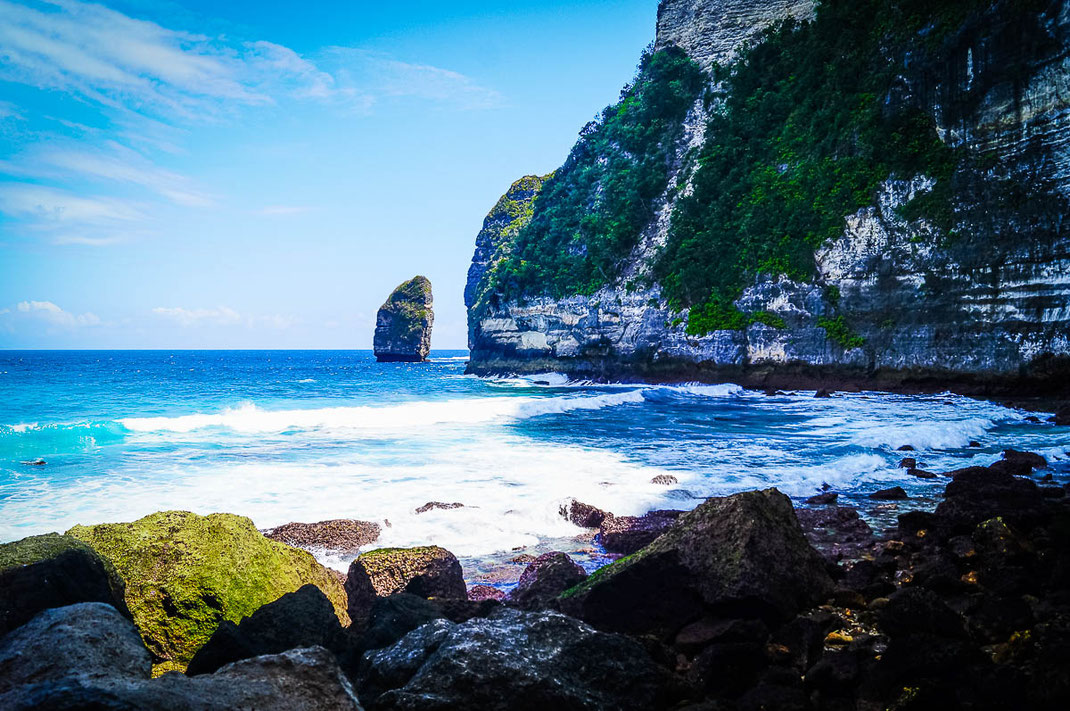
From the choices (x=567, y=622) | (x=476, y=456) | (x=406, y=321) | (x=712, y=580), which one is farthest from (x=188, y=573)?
(x=406, y=321)

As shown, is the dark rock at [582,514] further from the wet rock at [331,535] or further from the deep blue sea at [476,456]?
the wet rock at [331,535]

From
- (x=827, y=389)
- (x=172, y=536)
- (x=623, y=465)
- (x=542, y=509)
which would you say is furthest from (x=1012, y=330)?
(x=172, y=536)

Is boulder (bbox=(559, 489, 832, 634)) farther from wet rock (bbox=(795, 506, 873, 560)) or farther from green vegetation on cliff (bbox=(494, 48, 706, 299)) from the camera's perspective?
green vegetation on cliff (bbox=(494, 48, 706, 299))

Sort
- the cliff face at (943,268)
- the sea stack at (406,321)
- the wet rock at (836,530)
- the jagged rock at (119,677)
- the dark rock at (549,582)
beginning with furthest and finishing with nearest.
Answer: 1. the sea stack at (406,321)
2. the cliff face at (943,268)
3. the wet rock at (836,530)
4. the dark rock at (549,582)
5. the jagged rock at (119,677)

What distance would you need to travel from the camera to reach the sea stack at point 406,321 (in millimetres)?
95688

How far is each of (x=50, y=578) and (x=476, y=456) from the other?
37.9 feet

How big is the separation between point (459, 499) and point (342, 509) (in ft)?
6.61

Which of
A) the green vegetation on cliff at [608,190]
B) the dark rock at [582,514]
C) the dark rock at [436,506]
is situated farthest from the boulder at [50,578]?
the green vegetation on cliff at [608,190]

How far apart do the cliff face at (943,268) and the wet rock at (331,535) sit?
26549 mm

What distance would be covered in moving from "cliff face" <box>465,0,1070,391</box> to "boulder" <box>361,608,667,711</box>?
27.5 meters

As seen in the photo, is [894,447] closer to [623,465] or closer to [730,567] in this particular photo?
[623,465]

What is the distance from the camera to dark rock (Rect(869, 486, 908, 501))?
31.7ft

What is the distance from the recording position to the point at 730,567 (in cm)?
470

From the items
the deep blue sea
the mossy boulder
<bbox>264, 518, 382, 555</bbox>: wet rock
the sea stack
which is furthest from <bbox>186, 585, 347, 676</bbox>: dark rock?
the sea stack
